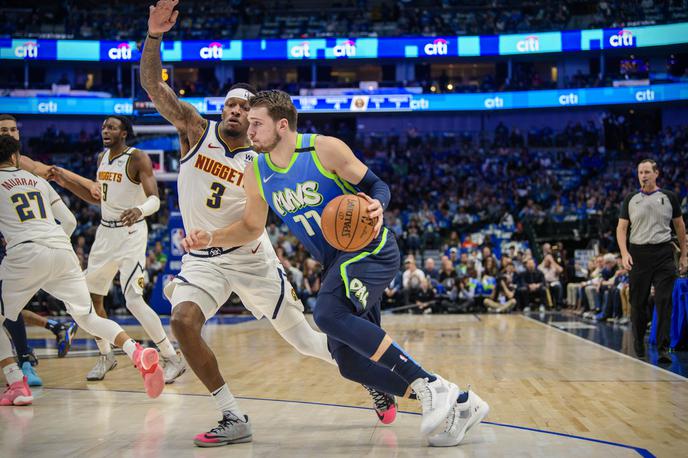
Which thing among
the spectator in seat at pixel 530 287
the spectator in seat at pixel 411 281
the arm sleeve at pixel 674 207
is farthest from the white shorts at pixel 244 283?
the spectator in seat at pixel 530 287

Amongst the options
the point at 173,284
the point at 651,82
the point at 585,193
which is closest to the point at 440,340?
the point at 173,284

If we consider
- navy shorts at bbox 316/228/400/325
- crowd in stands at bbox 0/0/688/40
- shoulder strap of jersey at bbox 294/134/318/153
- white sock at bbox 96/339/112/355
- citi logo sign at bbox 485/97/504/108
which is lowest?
white sock at bbox 96/339/112/355

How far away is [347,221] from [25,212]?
10.6 feet

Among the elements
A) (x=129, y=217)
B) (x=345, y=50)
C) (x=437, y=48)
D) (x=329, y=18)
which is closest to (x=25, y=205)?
(x=129, y=217)

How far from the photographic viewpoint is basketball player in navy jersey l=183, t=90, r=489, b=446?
3.94 m

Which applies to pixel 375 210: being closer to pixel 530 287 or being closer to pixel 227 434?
pixel 227 434

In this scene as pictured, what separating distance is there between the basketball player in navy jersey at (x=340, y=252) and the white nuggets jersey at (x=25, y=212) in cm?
215

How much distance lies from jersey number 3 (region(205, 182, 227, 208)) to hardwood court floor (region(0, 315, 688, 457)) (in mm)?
1344

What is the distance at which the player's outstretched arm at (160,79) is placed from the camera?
15.0 ft

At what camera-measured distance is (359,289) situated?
3.99m

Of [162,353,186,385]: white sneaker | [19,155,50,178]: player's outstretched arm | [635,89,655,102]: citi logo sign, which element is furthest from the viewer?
[635,89,655,102]: citi logo sign

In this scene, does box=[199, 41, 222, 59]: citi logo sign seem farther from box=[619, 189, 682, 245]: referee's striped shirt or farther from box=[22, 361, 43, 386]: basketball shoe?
box=[22, 361, 43, 386]: basketball shoe

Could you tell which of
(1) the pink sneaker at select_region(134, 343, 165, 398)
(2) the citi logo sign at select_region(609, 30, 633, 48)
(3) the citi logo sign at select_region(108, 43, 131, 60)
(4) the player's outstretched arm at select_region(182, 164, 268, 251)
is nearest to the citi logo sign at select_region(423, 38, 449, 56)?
(2) the citi logo sign at select_region(609, 30, 633, 48)

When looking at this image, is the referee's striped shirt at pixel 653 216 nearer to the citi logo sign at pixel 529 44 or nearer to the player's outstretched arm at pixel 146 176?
the player's outstretched arm at pixel 146 176
